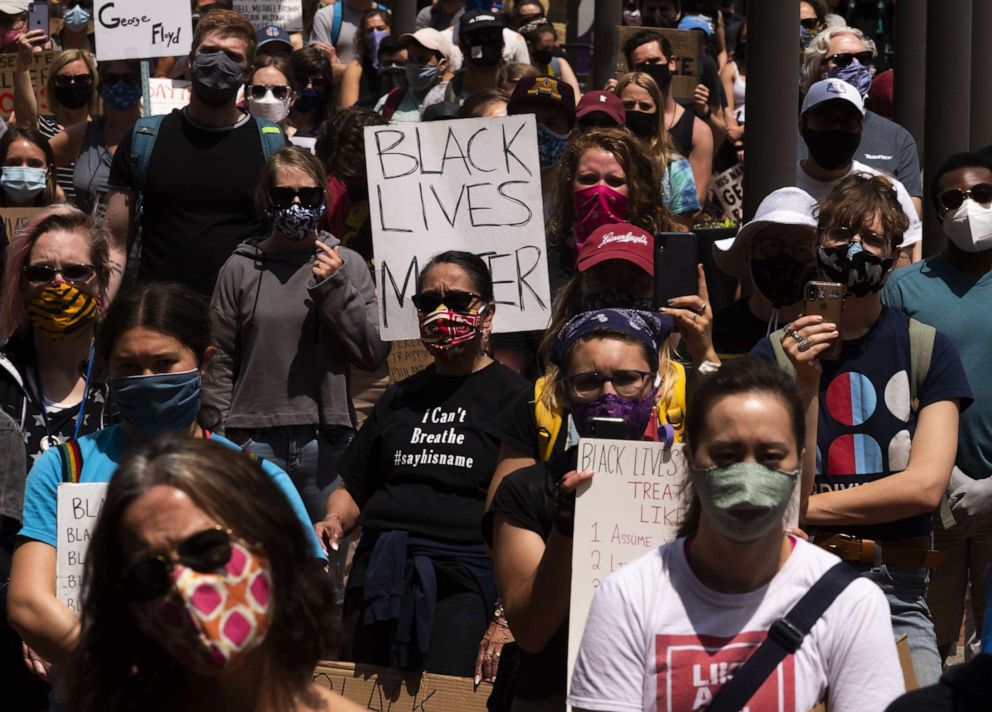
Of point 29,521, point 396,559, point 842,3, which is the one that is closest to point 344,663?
point 396,559

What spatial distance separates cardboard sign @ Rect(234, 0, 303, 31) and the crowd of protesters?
413 cm

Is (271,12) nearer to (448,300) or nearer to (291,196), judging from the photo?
(291,196)

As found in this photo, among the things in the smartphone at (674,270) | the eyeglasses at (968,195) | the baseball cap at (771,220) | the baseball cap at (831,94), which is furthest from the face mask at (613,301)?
the baseball cap at (831,94)

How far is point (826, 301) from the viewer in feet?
15.1

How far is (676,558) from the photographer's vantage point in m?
3.50

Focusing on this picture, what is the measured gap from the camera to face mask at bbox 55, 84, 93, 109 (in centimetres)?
982

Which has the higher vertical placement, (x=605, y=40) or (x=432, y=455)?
(x=605, y=40)

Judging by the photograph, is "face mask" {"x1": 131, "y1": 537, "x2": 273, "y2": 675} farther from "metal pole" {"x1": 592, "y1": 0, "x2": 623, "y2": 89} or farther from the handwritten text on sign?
"metal pole" {"x1": 592, "y1": 0, "x2": 623, "y2": 89}

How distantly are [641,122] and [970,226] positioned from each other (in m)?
2.75

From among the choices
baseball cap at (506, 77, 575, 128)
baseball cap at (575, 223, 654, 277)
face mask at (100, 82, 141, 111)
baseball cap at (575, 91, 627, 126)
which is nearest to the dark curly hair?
baseball cap at (575, 223, 654, 277)

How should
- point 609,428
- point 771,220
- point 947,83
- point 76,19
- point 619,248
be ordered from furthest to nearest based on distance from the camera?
1. point 76,19
2. point 947,83
3. point 619,248
4. point 771,220
5. point 609,428

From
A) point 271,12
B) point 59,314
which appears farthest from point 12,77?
point 59,314

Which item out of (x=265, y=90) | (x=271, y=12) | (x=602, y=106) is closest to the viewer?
(x=602, y=106)

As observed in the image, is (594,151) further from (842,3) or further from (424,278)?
(842,3)
